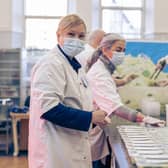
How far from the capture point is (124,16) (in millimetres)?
6766

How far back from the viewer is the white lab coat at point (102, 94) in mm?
2260

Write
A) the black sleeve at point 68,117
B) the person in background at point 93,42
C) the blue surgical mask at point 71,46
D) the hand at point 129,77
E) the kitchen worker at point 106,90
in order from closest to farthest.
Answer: the black sleeve at point 68,117 → the blue surgical mask at point 71,46 → the kitchen worker at point 106,90 → the hand at point 129,77 → the person in background at point 93,42

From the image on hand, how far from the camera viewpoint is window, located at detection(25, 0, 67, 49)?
6711 mm

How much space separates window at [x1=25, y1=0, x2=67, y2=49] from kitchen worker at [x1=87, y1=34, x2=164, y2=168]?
442cm

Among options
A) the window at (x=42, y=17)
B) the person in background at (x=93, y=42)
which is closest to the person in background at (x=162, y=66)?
the person in background at (x=93, y=42)

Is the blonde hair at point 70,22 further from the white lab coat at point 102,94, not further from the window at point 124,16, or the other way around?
the window at point 124,16

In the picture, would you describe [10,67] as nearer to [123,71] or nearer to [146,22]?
Answer: [146,22]

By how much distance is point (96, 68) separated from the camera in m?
2.34

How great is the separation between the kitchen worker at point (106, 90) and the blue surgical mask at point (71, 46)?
533 millimetres

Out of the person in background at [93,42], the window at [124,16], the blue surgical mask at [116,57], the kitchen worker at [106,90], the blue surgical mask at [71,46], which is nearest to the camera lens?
the blue surgical mask at [71,46]

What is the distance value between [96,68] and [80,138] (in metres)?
0.70

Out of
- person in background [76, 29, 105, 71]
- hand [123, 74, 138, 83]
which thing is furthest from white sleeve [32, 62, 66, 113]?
person in background [76, 29, 105, 71]

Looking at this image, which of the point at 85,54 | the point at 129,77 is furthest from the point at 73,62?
the point at 85,54

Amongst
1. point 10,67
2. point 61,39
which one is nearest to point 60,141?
point 61,39
